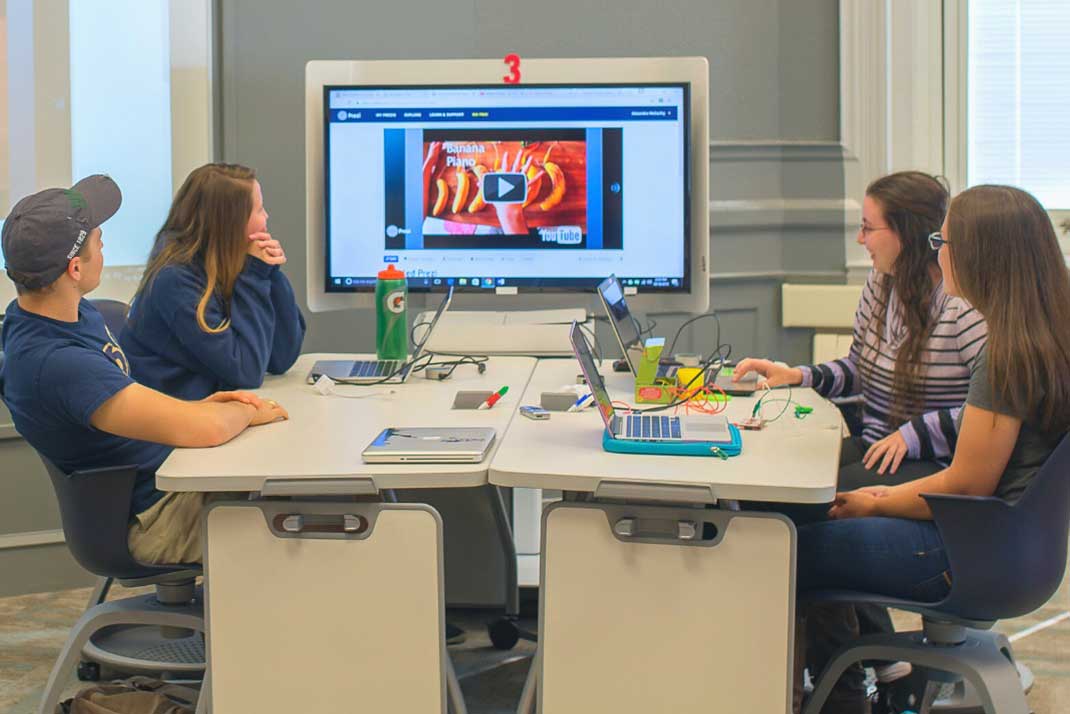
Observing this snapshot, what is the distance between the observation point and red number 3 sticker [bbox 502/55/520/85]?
9.18 ft

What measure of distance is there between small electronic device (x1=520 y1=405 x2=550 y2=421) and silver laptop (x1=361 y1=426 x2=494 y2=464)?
7.2 inches

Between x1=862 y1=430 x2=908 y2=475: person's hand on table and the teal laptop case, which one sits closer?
the teal laptop case

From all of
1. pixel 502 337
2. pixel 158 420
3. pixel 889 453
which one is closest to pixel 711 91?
pixel 502 337

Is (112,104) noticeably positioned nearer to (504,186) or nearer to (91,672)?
(504,186)

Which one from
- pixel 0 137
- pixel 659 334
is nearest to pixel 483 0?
pixel 659 334

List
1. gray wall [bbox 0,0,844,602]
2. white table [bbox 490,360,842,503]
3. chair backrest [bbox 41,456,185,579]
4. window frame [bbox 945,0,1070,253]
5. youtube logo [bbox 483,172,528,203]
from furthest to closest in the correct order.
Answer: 1. window frame [bbox 945,0,1070,253]
2. gray wall [bbox 0,0,844,602]
3. youtube logo [bbox 483,172,528,203]
4. chair backrest [bbox 41,456,185,579]
5. white table [bbox 490,360,842,503]

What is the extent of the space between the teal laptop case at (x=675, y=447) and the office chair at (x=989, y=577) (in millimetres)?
299

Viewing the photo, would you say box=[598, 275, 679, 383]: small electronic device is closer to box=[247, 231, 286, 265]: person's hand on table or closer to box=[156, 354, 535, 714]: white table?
box=[156, 354, 535, 714]: white table

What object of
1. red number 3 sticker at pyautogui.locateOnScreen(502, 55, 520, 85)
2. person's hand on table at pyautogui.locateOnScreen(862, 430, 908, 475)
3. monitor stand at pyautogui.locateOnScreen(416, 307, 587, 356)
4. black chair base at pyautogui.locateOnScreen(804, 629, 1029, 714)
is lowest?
black chair base at pyautogui.locateOnScreen(804, 629, 1029, 714)

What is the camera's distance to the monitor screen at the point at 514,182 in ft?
9.10

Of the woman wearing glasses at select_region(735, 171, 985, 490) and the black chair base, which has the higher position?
the woman wearing glasses at select_region(735, 171, 985, 490)

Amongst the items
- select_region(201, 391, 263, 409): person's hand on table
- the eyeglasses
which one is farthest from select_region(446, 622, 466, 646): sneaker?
the eyeglasses

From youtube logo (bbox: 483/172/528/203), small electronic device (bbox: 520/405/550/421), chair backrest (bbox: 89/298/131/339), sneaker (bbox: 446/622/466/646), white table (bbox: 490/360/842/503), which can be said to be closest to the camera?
white table (bbox: 490/360/842/503)

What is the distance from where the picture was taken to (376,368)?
2.70m
